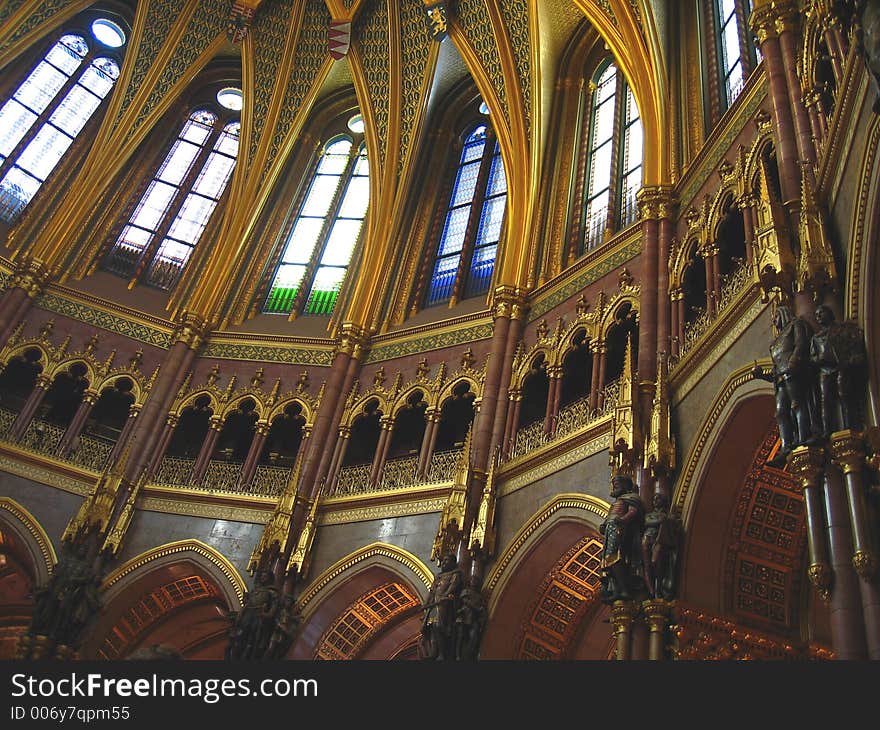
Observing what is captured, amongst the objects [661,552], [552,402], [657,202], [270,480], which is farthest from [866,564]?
[270,480]

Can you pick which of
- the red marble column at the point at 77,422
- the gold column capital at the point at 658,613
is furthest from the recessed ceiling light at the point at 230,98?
the gold column capital at the point at 658,613

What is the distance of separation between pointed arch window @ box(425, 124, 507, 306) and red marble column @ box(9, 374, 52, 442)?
9.43m

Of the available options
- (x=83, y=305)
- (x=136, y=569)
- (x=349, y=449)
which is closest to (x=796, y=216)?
(x=349, y=449)

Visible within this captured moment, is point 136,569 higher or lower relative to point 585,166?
lower

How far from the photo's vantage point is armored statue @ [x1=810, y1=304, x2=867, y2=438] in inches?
342

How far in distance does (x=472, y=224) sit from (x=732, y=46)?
813 cm

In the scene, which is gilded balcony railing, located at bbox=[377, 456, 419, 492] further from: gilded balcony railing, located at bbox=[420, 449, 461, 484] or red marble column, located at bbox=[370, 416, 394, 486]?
gilded balcony railing, located at bbox=[420, 449, 461, 484]

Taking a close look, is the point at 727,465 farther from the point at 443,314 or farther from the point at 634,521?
the point at 443,314

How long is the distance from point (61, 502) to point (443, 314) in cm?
967

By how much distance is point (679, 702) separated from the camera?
507cm

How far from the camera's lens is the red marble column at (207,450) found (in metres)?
20.0

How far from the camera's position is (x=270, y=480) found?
19.8 m

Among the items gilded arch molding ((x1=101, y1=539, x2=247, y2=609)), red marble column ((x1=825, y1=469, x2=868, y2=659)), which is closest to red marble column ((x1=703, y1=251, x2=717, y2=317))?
red marble column ((x1=825, y1=469, x2=868, y2=659))

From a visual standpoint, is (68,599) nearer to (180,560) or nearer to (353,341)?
(180,560)
